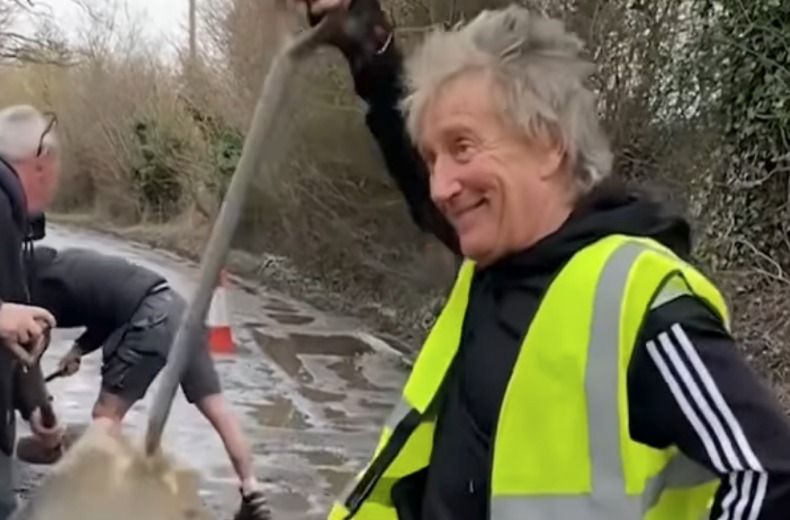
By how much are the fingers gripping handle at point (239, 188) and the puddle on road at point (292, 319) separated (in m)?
15.7

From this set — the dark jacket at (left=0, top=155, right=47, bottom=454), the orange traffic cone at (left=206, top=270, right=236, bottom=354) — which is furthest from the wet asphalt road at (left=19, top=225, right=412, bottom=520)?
the dark jacket at (left=0, top=155, right=47, bottom=454)

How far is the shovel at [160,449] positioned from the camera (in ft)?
8.58

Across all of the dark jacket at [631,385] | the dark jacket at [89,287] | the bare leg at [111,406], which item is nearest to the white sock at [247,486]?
the bare leg at [111,406]

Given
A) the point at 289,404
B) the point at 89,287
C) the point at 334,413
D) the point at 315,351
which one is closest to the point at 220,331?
the point at 289,404

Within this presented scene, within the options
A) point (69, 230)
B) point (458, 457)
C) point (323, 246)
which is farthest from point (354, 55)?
point (69, 230)

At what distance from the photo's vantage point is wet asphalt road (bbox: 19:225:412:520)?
9094 millimetres

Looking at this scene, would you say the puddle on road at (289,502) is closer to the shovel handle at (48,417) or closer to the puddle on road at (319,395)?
the shovel handle at (48,417)

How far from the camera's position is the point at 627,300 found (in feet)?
7.41

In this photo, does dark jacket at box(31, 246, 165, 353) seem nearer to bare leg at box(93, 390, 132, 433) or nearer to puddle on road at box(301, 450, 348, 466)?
bare leg at box(93, 390, 132, 433)

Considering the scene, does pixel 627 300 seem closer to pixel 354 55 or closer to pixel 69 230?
pixel 354 55

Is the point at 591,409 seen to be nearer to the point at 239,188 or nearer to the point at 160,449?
the point at 239,188

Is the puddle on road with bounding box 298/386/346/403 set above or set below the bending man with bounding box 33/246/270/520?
below

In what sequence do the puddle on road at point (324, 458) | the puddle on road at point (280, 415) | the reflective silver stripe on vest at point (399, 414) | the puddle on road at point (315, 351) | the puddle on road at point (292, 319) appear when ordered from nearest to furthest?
the reflective silver stripe on vest at point (399, 414), the puddle on road at point (324, 458), the puddle on road at point (280, 415), the puddle on road at point (315, 351), the puddle on road at point (292, 319)

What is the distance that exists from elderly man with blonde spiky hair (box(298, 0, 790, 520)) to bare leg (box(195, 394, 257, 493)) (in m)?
4.40
